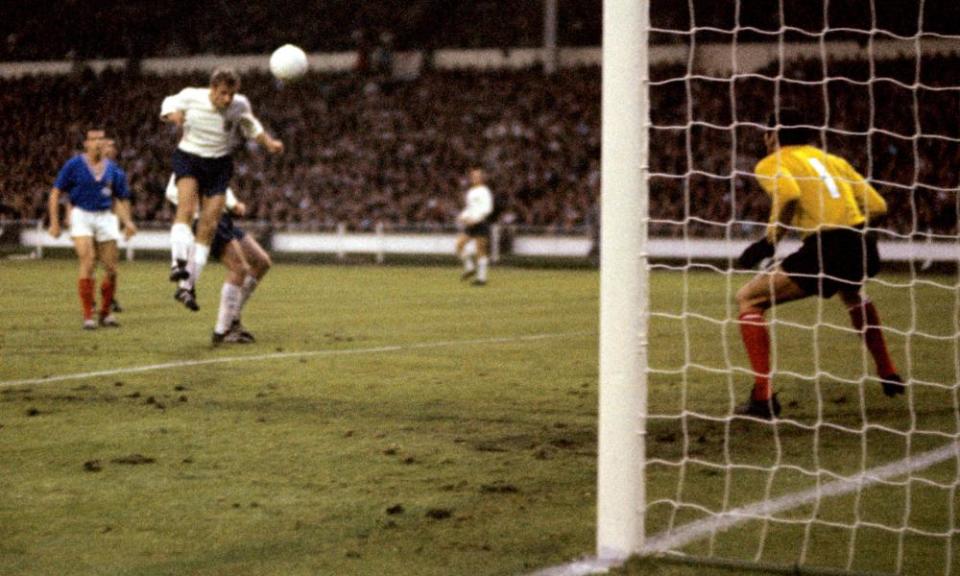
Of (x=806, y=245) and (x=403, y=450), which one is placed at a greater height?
(x=806, y=245)

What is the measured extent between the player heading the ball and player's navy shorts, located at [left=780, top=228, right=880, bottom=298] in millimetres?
4828

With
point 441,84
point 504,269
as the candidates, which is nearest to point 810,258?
point 504,269

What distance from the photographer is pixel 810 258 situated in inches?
315

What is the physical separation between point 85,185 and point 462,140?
2342 centimetres

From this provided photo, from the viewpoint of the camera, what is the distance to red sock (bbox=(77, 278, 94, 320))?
1332 cm

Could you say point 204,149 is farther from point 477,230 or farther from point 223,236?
point 477,230

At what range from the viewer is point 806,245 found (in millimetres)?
8070

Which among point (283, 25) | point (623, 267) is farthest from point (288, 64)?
point (283, 25)

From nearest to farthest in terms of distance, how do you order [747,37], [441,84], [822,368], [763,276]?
[763,276] < [822,368] < [747,37] < [441,84]

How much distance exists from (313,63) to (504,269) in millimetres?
15551

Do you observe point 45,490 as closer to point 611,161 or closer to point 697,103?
point 611,161

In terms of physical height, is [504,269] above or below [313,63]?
below

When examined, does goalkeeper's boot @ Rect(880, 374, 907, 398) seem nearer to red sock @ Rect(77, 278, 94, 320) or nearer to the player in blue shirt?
red sock @ Rect(77, 278, 94, 320)

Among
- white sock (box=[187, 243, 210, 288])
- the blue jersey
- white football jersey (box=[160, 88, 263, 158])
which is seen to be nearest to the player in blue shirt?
the blue jersey
